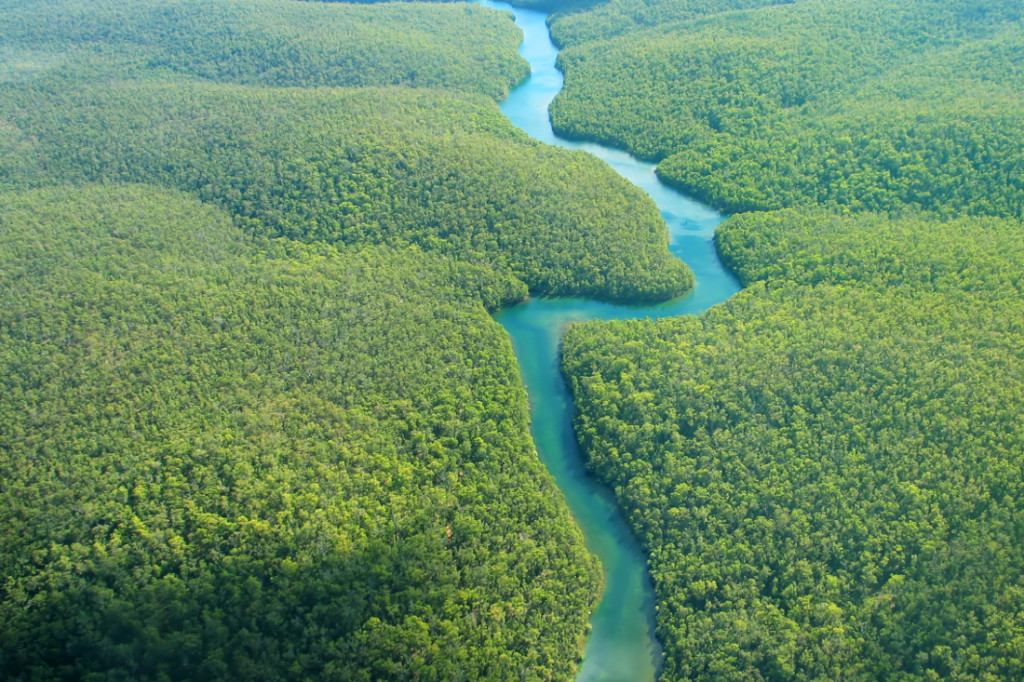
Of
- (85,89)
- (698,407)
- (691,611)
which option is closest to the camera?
(691,611)

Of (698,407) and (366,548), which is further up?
(698,407)

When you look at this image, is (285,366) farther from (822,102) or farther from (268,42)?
(822,102)

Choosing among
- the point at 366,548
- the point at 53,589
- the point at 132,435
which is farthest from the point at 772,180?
the point at 53,589

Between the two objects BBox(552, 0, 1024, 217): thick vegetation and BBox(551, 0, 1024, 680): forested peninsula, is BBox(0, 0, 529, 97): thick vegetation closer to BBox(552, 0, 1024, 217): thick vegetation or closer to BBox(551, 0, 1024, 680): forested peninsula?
BBox(552, 0, 1024, 217): thick vegetation

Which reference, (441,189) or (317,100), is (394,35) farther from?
(441,189)

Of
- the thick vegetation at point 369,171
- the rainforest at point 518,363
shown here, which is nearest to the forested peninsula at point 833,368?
the rainforest at point 518,363

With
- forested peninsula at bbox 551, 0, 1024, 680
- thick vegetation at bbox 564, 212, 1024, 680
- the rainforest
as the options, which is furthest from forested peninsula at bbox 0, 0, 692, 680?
forested peninsula at bbox 551, 0, 1024, 680
